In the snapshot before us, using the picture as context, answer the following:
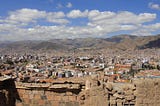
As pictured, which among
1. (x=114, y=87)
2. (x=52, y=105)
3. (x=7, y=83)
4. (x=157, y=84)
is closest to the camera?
(x=157, y=84)

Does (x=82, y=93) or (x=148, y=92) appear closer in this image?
(x=148, y=92)

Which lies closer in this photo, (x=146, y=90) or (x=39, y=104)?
(x=146, y=90)

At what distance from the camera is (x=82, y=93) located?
34.5 ft

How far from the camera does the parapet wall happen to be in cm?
970

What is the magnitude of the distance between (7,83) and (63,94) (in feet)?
8.17

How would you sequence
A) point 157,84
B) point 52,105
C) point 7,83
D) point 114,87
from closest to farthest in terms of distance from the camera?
point 157,84 → point 114,87 → point 52,105 → point 7,83

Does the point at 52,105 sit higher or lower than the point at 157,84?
lower

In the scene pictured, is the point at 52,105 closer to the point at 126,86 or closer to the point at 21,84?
the point at 21,84

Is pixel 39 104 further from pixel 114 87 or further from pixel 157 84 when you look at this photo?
pixel 157 84

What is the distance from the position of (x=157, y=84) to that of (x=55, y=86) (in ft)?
12.1

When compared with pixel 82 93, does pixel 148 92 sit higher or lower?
higher

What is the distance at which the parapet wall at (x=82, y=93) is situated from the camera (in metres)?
9.70

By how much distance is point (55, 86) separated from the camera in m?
10.8

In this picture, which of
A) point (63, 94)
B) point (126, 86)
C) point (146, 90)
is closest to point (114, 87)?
point (126, 86)
